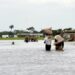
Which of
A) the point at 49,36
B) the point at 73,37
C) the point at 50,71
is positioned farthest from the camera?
the point at 73,37

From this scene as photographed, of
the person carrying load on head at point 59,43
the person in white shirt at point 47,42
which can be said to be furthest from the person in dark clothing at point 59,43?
the person in white shirt at point 47,42

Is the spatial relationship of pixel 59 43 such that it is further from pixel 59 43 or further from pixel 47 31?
pixel 47 31

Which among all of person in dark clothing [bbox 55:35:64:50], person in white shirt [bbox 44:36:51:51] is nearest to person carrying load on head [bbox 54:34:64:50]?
person in dark clothing [bbox 55:35:64:50]

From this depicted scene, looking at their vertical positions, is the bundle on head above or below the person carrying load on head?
above

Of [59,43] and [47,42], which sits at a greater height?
[47,42]

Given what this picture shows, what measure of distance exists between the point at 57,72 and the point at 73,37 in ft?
210

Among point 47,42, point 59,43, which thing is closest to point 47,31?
point 59,43

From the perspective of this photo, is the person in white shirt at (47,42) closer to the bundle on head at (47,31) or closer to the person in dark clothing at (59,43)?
the bundle on head at (47,31)

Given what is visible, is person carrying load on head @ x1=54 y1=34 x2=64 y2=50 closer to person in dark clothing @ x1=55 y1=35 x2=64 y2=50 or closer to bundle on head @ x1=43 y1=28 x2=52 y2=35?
person in dark clothing @ x1=55 y1=35 x2=64 y2=50

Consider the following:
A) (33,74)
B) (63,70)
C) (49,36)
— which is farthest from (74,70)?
(49,36)

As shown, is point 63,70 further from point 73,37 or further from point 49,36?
point 73,37

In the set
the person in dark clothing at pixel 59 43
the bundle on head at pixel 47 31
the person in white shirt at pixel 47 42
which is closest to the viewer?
the person in white shirt at pixel 47 42

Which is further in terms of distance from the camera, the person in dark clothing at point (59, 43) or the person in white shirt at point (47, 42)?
the person in dark clothing at point (59, 43)

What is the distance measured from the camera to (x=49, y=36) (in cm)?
2972
